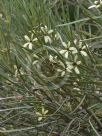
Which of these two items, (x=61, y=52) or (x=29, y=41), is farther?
(x=29, y=41)

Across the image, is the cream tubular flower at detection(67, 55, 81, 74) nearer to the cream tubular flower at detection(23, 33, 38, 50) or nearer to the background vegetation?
the background vegetation

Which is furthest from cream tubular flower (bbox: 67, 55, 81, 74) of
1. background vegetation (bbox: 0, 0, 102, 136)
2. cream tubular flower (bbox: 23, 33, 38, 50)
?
cream tubular flower (bbox: 23, 33, 38, 50)

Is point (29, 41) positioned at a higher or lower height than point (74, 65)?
higher

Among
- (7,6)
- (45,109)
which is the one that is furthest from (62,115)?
(7,6)

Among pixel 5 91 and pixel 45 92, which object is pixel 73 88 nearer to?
pixel 45 92

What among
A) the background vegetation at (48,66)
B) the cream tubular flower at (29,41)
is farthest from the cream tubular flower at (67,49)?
the cream tubular flower at (29,41)

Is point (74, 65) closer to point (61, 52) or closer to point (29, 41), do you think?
point (61, 52)

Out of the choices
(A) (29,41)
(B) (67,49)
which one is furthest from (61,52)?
(A) (29,41)

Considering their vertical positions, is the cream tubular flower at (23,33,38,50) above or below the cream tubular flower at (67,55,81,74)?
above
